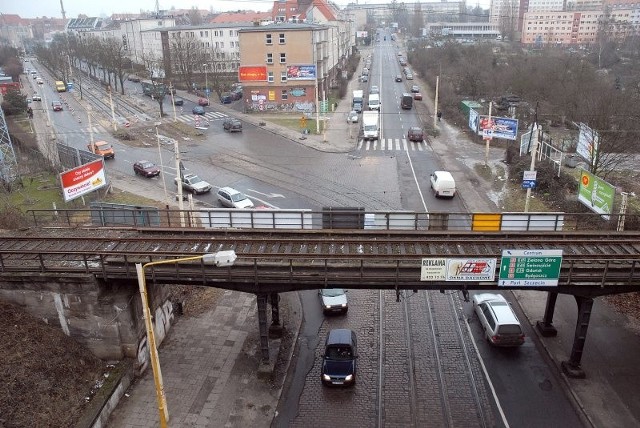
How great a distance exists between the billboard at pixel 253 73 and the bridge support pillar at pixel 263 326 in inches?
2072

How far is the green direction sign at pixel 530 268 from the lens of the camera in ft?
52.5

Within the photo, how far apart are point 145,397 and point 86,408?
2.15 meters

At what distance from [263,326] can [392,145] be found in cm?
3583

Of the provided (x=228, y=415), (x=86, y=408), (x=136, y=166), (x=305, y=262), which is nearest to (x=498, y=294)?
(x=305, y=262)

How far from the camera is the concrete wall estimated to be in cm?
1827

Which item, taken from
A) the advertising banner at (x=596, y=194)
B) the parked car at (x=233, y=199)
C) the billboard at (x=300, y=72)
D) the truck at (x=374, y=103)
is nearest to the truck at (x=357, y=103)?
the truck at (x=374, y=103)

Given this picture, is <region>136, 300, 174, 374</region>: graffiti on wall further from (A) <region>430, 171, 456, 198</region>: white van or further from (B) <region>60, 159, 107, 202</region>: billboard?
(A) <region>430, 171, 456, 198</region>: white van

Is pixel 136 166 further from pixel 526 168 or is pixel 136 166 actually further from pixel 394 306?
pixel 526 168

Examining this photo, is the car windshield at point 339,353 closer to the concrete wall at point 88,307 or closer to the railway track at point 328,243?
the railway track at point 328,243

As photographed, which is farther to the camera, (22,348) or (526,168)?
(526,168)

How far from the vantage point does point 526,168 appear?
38.4 meters

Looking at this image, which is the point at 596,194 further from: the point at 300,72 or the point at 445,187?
the point at 300,72

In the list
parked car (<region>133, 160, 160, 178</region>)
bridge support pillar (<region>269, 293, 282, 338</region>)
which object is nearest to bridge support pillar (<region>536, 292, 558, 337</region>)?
bridge support pillar (<region>269, 293, 282, 338</region>)

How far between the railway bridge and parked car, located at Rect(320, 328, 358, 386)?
7.63 feet
